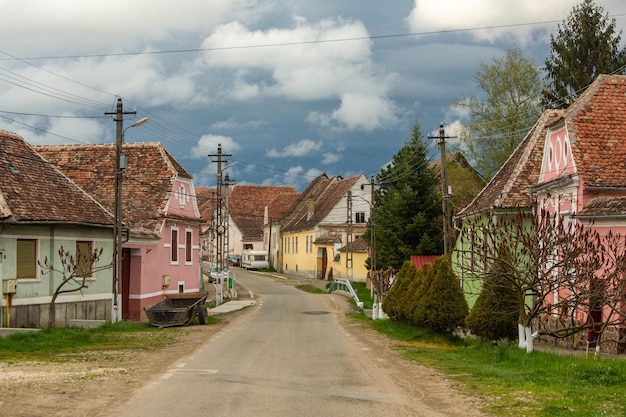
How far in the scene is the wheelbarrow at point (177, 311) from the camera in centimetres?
2692

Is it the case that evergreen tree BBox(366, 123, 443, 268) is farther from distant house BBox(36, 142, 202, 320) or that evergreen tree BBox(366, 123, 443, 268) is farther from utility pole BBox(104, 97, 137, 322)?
utility pole BBox(104, 97, 137, 322)

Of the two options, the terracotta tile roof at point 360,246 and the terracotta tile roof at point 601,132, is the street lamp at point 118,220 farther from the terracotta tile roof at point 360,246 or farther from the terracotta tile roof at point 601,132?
the terracotta tile roof at point 360,246

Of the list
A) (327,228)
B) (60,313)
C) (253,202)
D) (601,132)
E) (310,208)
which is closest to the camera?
(601,132)

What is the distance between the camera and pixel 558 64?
46781mm

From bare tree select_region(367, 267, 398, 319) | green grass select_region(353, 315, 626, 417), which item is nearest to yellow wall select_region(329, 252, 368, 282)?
bare tree select_region(367, 267, 398, 319)

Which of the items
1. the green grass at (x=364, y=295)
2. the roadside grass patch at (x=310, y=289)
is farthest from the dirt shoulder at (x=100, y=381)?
the roadside grass patch at (x=310, y=289)

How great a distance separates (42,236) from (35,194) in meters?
1.61

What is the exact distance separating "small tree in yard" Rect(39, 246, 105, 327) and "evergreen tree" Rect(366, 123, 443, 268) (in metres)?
20.8

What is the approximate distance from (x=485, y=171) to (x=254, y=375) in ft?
119

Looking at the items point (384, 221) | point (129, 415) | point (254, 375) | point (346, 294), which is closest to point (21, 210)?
point (254, 375)

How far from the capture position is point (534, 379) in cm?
1288

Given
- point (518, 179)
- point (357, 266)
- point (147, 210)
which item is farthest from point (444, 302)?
point (357, 266)

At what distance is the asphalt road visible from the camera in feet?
33.6

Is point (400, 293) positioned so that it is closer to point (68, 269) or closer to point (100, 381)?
point (68, 269)
